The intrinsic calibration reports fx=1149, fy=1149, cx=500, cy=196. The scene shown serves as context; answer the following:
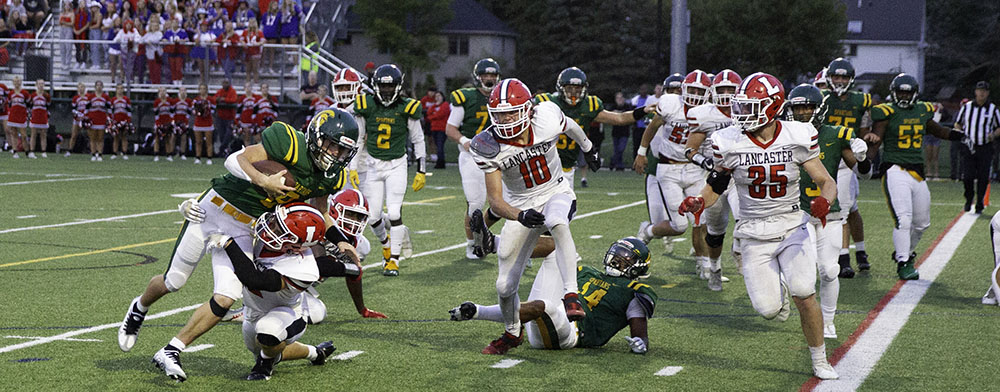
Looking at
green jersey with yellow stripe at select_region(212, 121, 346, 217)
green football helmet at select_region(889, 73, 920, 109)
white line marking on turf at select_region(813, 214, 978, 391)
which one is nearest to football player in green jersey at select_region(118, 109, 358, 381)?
green jersey with yellow stripe at select_region(212, 121, 346, 217)

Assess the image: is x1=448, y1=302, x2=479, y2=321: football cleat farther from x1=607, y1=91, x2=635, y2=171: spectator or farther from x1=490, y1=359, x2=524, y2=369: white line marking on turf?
x1=607, y1=91, x2=635, y2=171: spectator

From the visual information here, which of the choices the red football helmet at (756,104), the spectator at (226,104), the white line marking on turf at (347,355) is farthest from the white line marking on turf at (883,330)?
the spectator at (226,104)

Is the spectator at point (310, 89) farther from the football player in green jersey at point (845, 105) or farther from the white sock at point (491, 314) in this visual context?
the white sock at point (491, 314)

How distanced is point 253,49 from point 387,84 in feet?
51.0

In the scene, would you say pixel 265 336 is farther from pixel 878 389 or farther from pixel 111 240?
pixel 111 240

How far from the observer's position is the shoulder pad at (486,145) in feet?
21.7

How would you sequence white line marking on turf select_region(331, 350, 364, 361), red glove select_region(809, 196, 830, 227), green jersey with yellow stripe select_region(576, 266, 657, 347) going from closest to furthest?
red glove select_region(809, 196, 830, 227)
white line marking on turf select_region(331, 350, 364, 361)
green jersey with yellow stripe select_region(576, 266, 657, 347)

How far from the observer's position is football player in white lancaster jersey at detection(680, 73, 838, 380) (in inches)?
240

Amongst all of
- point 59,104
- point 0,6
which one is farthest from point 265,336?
point 0,6

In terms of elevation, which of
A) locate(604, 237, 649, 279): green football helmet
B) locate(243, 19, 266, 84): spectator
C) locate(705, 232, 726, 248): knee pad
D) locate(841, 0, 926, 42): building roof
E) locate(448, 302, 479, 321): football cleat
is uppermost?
locate(841, 0, 926, 42): building roof

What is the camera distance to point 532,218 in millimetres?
6266

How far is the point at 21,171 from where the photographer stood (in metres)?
19.9

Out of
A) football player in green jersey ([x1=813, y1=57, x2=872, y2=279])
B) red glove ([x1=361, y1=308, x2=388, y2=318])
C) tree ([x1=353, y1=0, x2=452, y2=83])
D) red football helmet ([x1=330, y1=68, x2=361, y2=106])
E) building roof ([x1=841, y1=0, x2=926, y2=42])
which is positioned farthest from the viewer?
building roof ([x1=841, y1=0, x2=926, y2=42])

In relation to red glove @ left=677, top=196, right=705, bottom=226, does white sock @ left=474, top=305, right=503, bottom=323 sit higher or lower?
lower
